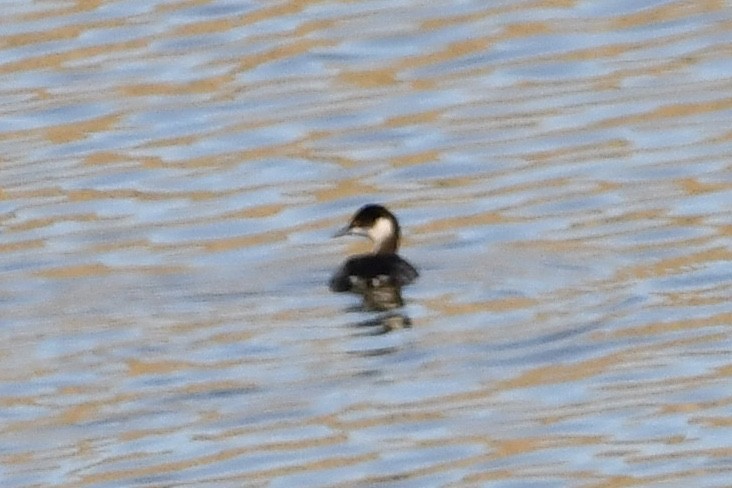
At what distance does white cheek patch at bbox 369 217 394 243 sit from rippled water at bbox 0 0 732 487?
27 centimetres

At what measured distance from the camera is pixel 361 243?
16.8 m

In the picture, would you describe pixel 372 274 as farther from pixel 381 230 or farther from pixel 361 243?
pixel 361 243

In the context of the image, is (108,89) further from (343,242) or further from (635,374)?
(635,374)

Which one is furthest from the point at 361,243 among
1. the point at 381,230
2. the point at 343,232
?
the point at 381,230

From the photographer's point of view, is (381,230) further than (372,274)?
Yes

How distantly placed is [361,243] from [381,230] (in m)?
1.93

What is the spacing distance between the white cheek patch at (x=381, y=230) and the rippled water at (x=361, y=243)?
0.90ft

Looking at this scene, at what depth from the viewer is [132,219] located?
1598 centimetres

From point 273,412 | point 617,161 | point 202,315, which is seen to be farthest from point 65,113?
point 273,412

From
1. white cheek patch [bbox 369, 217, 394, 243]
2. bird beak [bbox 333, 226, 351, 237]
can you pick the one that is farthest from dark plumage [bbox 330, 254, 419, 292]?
bird beak [bbox 333, 226, 351, 237]

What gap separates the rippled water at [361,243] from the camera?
1101cm

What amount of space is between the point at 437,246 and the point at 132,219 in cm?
188

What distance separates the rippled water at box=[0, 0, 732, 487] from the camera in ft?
36.1

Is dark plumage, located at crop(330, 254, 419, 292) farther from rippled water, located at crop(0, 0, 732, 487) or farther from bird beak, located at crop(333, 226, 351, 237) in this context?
bird beak, located at crop(333, 226, 351, 237)
